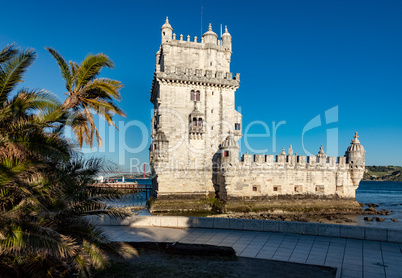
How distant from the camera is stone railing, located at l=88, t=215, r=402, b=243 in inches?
389

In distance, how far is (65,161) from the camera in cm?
643

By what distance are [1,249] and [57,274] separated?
65.3 inches

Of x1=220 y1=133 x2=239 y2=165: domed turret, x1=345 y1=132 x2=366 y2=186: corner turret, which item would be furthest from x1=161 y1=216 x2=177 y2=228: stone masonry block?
x1=345 y1=132 x2=366 y2=186: corner turret

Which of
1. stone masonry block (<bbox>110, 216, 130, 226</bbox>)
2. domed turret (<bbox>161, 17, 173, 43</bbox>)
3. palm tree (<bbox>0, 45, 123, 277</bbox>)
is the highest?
domed turret (<bbox>161, 17, 173, 43</bbox>)

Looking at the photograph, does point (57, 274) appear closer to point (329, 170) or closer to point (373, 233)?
point (373, 233)

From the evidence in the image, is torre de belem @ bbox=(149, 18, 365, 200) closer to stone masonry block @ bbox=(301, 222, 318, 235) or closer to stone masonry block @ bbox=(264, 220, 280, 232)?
stone masonry block @ bbox=(264, 220, 280, 232)

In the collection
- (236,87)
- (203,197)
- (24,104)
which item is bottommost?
(203,197)

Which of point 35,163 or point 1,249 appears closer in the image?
point 1,249

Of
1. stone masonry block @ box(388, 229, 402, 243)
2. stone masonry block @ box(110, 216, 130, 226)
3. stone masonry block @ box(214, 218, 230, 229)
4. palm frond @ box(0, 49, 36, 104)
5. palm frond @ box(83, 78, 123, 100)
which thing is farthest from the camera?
stone masonry block @ box(110, 216, 130, 226)

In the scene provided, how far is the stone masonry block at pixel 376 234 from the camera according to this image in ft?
32.0

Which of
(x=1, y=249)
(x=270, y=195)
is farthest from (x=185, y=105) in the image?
(x=1, y=249)

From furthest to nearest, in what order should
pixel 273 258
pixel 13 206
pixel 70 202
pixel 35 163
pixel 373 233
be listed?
pixel 373 233, pixel 273 258, pixel 70 202, pixel 13 206, pixel 35 163

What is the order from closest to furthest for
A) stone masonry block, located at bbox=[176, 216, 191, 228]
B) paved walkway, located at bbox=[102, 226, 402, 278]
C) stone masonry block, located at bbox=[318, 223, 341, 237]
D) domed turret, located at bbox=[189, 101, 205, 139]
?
paved walkway, located at bbox=[102, 226, 402, 278] < stone masonry block, located at bbox=[318, 223, 341, 237] < stone masonry block, located at bbox=[176, 216, 191, 228] < domed turret, located at bbox=[189, 101, 205, 139]

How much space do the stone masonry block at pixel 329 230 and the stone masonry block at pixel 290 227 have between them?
0.81 m
